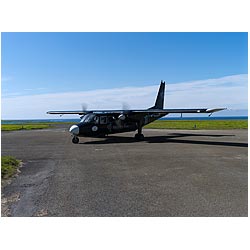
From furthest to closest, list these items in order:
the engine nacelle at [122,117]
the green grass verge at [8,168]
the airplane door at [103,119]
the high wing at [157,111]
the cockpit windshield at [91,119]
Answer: the engine nacelle at [122,117], the airplane door at [103,119], the cockpit windshield at [91,119], the high wing at [157,111], the green grass verge at [8,168]

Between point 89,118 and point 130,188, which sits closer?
point 130,188

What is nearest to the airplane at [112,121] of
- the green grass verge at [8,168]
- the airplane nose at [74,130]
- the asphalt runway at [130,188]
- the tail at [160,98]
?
the airplane nose at [74,130]

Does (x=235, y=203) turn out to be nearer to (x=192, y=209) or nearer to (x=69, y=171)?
(x=192, y=209)

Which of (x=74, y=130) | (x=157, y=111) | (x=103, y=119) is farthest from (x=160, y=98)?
(x=74, y=130)

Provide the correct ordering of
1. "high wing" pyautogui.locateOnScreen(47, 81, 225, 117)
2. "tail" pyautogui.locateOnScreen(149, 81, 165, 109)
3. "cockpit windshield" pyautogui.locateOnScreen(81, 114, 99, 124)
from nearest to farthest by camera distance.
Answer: "high wing" pyautogui.locateOnScreen(47, 81, 225, 117) → "cockpit windshield" pyautogui.locateOnScreen(81, 114, 99, 124) → "tail" pyautogui.locateOnScreen(149, 81, 165, 109)

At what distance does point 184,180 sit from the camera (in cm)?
838

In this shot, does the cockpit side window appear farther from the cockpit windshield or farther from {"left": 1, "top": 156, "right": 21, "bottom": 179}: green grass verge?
{"left": 1, "top": 156, "right": 21, "bottom": 179}: green grass verge

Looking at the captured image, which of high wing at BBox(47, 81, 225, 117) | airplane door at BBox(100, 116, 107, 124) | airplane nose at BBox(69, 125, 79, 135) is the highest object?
high wing at BBox(47, 81, 225, 117)

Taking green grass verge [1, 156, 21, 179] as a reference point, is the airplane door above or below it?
above

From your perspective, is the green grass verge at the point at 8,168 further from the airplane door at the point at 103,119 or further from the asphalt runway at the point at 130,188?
the airplane door at the point at 103,119

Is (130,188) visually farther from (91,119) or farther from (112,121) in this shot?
(112,121)

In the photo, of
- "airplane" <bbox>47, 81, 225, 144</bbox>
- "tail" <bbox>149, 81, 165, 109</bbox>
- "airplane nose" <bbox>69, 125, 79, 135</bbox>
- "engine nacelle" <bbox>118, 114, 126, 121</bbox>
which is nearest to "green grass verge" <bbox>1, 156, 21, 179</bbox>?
"airplane nose" <bbox>69, 125, 79, 135</bbox>

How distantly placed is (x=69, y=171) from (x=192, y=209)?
18.1 ft

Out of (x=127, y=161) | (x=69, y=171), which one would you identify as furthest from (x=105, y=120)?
(x=69, y=171)
